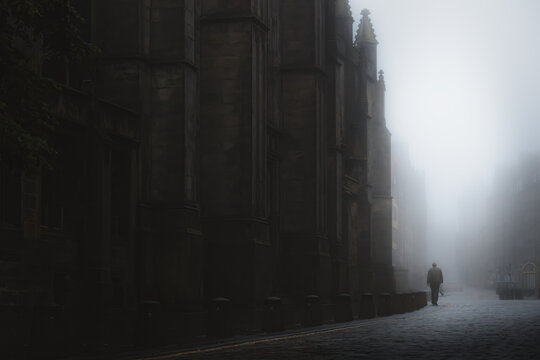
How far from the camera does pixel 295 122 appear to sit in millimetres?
39312

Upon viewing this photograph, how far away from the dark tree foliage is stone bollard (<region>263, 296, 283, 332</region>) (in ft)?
39.5

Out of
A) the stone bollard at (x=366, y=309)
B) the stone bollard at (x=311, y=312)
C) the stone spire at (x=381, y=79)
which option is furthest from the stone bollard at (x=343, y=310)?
the stone spire at (x=381, y=79)

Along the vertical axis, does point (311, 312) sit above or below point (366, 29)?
below

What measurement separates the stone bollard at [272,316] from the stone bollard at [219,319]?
3.11m

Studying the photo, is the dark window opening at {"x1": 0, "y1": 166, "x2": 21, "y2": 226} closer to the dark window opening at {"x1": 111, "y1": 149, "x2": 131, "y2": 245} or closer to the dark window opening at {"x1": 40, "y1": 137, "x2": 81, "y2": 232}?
the dark window opening at {"x1": 40, "y1": 137, "x2": 81, "y2": 232}

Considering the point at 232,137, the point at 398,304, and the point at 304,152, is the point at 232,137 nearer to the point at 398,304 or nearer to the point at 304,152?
the point at 304,152

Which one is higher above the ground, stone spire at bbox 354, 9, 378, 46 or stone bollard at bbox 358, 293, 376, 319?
stone spire at bbox 354, 9, 378, 46

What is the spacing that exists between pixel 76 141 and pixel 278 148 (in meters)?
15.9

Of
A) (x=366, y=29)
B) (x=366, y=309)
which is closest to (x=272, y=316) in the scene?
(x=366, y=309)

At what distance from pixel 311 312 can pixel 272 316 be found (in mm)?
3588

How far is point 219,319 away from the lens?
23.2m

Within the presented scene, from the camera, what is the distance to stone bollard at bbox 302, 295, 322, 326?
2964cm

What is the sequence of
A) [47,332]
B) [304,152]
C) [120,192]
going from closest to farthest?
[47,332] → [120,192] → [304,152]

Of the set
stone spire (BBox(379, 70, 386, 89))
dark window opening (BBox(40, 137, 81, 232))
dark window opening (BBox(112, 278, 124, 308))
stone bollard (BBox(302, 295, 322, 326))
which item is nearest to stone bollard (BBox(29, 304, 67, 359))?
dark window opening (BBox(40, 137, 81, 232))
